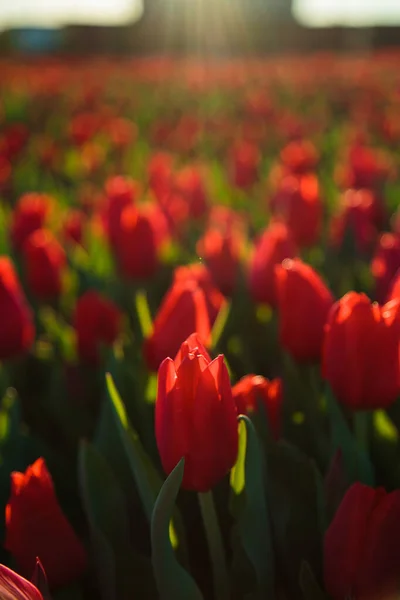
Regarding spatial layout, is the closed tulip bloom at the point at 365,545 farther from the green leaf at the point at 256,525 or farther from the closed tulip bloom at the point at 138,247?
the closed tulip bloom at the point at 138,247

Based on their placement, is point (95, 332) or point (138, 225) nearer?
point (95, 332)

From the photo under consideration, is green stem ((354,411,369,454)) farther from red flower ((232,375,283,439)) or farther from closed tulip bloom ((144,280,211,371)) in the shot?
closed tulip bloom ((144,280,211,371))

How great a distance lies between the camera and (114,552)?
39.0 inches

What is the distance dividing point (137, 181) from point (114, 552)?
9.04 feet

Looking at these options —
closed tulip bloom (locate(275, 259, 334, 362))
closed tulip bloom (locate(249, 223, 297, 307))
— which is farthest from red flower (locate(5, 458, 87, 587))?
closed tulip bloom (locate(249, 223, 297, 307))

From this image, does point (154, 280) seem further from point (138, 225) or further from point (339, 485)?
point (339, 485)

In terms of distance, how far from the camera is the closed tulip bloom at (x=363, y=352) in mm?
995

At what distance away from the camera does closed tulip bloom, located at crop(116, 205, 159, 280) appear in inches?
73.9

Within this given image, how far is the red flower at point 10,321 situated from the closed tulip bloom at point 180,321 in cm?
30

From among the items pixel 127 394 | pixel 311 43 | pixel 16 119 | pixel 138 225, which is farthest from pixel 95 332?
pixel 311 43

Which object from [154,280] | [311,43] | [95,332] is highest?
[95,332]

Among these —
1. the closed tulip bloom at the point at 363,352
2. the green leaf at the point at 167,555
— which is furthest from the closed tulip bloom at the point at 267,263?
the green leaf at the point at 167,555

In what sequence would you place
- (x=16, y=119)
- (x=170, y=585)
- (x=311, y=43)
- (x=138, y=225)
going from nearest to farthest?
1. (x=170, y=585)
2. (x=138, y=225)
3. (x=16, y=119)
4. (x=311, y=43)

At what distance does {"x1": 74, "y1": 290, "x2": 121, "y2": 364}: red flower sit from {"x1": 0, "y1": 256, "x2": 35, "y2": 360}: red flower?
128 mm
